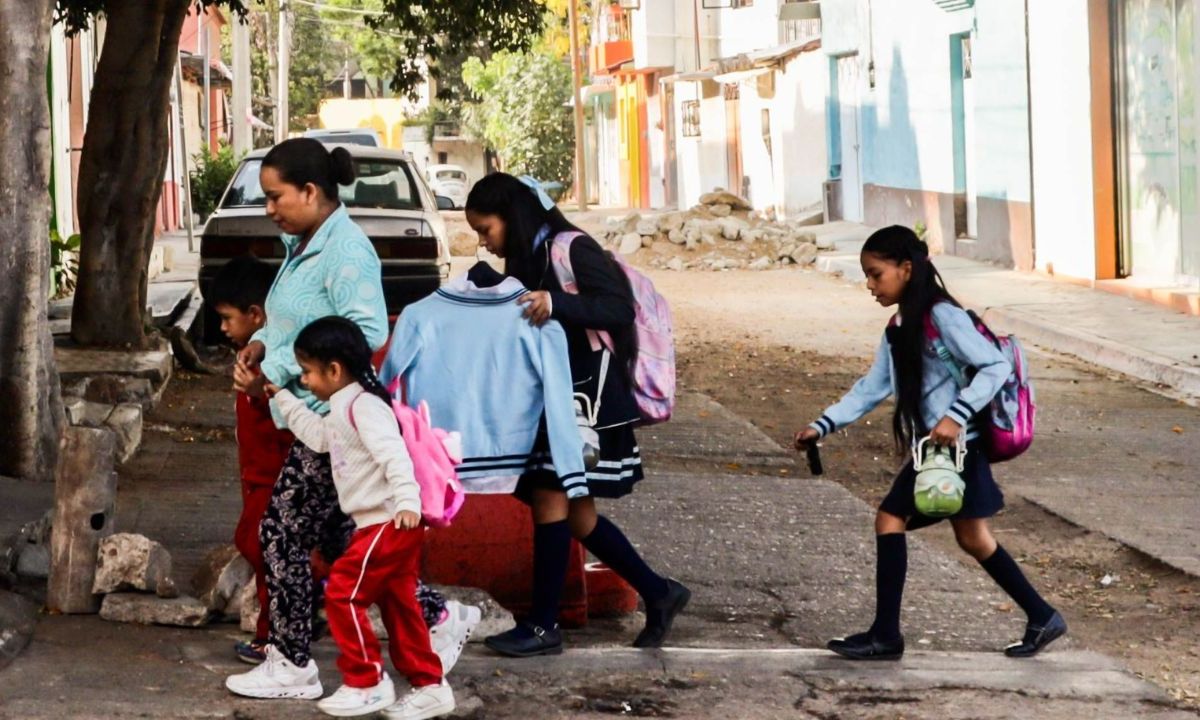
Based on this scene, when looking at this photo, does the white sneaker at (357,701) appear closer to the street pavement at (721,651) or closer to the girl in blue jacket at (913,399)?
the street pavement at (721,651)

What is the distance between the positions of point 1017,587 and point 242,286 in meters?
2.55

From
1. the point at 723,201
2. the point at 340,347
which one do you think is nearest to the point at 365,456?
the point at 340,347

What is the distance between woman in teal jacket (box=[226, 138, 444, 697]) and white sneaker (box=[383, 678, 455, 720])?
0.30m

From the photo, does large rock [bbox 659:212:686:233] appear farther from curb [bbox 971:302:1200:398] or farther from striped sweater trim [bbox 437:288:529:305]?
striped sweater trim [bbox 437:288:529:305]

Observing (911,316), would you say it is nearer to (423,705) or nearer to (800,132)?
(423,705)

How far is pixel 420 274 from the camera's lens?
13.6 meters

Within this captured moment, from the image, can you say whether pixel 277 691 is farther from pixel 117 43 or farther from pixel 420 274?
pixel 420 274

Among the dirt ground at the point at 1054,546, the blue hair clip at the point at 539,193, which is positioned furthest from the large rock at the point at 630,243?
the blue hair clip at the point at 539,193

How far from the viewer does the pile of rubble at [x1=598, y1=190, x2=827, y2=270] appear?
79.8 ft

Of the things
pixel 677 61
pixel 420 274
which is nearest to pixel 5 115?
pixel 420 274

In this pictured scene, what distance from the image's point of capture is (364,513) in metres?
4.62

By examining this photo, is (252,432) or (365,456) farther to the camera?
(252,432)

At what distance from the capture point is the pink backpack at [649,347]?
537 cm

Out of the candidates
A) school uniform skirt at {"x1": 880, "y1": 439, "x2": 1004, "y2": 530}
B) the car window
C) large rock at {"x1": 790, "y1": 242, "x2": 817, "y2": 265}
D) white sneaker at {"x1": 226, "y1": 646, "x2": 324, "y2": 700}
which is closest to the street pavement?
white sneaker at {"x1": 226, "y1": 646, "x2": 324, "y2": 700}
